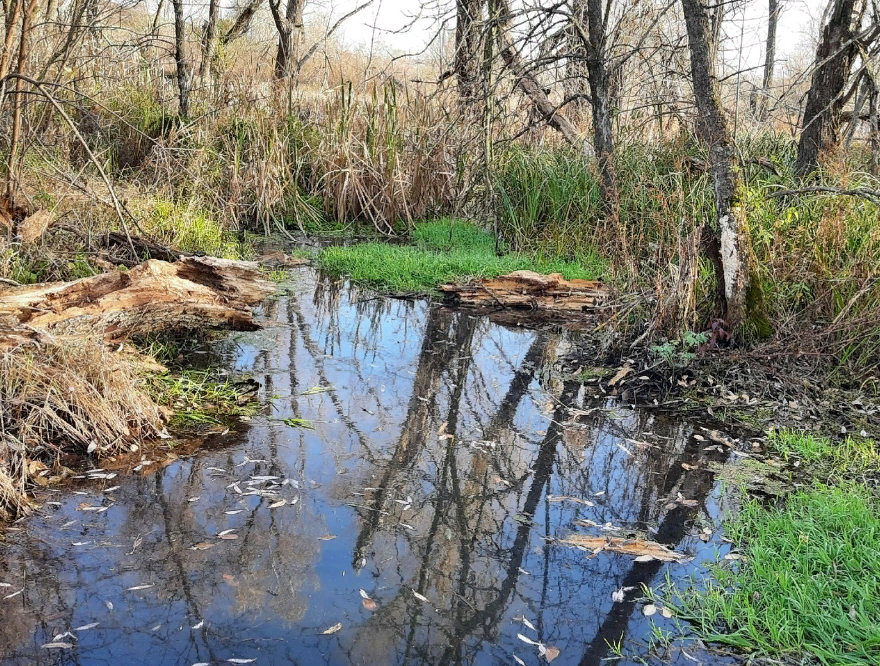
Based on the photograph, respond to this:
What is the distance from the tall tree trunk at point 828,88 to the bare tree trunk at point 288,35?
6794 mm

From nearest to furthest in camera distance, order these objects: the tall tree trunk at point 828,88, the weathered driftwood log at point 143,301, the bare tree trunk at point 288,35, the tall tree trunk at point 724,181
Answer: the weathered driftwood log at point 143,301 < the tall tree trunk at point 724,181 < the tall tree trunk at point 828,88 < the bare tree trunk at point 288,35

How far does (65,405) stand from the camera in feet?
12.5

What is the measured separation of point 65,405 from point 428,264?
4909 mm

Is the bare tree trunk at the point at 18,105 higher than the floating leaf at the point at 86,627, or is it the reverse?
the bare tree trunk at the point at 18,105

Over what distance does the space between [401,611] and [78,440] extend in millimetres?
2053

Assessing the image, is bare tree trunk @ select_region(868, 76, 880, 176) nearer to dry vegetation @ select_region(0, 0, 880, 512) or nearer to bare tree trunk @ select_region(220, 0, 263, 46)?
dry vegetation @ select_region(0, 0, 880, 512)

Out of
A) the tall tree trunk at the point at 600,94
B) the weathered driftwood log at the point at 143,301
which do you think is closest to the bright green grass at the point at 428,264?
the tall tree trunk at the point at 600,94

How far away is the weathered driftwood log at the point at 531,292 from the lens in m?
7.12

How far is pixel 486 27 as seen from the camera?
7496 millimetres

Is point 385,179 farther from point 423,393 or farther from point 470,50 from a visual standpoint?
point 423,393

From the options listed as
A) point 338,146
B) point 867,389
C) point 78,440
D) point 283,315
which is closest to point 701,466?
point 867,389

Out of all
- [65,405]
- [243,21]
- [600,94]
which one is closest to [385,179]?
[600,94]

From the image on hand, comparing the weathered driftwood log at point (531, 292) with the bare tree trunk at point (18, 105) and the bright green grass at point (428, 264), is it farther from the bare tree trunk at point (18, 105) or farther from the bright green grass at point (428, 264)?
the bare tree trunk at point (18, 105)

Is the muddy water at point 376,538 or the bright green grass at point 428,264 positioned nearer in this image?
the muddy water at point 376,538
